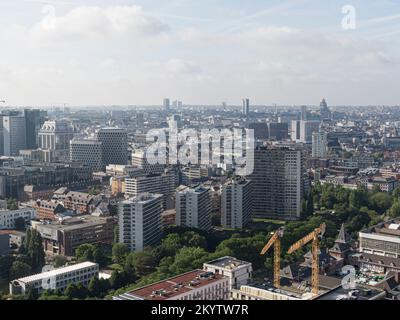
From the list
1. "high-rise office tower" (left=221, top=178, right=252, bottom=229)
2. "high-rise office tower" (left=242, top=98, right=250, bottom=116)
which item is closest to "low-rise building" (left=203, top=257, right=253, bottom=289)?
"high-rise office tower" (left=221, top=178, right=252, bottom=229)

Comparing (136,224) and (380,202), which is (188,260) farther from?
(380,202)

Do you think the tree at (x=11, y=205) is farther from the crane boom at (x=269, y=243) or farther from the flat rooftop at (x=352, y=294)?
the flat rooftop at (x=352, y=294)

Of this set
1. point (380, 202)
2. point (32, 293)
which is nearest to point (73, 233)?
point (32, 293)

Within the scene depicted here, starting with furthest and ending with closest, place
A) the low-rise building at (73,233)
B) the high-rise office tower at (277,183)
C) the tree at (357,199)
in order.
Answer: the tree at (357,199) < the high-rise office tower at (277,183) < the low-rise building at (73,233)

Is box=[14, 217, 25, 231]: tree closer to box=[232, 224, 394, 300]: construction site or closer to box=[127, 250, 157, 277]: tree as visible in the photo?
box=[127, 250, 157, 277]: tree

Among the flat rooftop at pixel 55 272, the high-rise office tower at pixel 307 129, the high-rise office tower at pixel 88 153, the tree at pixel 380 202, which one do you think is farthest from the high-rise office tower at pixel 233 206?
the high-rise office tower at pixel 307 129
